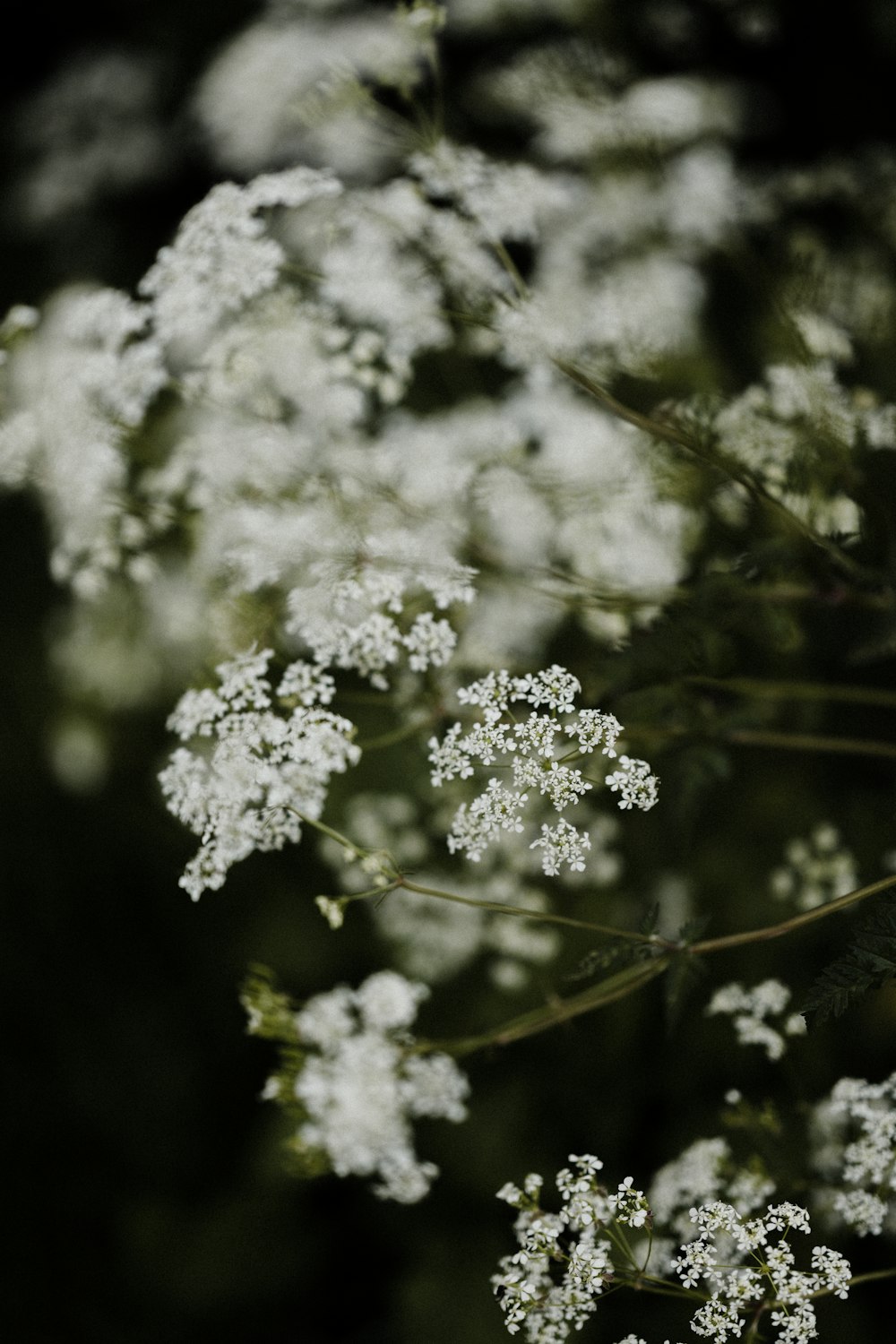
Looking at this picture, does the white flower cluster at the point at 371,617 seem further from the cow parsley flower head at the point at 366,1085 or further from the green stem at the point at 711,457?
the cow parsley flower head at the point at 366,1085

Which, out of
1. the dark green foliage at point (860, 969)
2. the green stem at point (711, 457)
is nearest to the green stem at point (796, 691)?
the green stem at point (711, 457)

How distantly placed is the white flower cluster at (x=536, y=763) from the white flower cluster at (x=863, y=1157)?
674 millimetres

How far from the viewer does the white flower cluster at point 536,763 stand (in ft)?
4.17

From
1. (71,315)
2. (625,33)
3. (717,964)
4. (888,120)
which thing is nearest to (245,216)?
(71,315)

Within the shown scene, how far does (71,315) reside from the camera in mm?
2094

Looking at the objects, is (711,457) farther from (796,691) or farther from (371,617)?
(796,691)

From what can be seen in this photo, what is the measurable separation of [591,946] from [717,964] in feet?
1.18

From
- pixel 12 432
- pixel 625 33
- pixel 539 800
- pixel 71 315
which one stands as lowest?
pixel 539 800

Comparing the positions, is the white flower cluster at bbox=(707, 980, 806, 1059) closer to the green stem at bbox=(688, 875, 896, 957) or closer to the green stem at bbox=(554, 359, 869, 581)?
the green stem at bbox=(688, 875, 896, 957)

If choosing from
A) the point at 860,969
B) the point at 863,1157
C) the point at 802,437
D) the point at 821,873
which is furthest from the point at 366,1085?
the point at 802,437

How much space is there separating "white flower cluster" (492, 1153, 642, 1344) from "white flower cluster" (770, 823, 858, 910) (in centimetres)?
105

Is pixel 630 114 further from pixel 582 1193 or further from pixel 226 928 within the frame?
pixel 226 928

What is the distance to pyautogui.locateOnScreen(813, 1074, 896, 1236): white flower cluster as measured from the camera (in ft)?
4.65

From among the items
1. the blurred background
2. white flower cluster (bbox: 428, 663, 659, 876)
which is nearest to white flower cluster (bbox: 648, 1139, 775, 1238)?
the blurred background
